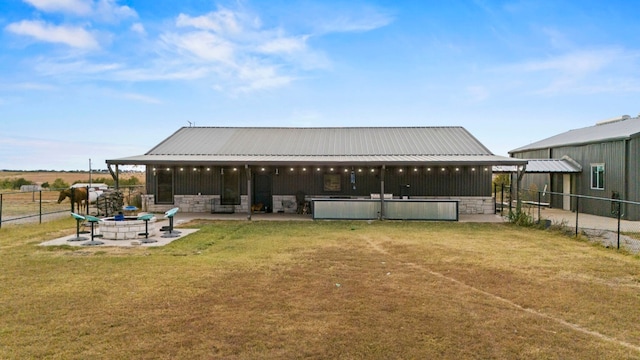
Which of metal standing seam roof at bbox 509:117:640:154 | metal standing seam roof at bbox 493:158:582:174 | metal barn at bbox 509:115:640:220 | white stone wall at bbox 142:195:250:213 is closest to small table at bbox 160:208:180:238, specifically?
white stone wall at bbox 142:195:250:213

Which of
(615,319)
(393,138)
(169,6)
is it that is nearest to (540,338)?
(615,319)

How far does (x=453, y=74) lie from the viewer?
73.0 feet

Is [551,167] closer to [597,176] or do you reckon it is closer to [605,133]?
[597,176]

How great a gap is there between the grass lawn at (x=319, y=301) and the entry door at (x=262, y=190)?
7465 millimetres

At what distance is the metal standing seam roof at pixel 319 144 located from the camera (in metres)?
16.8

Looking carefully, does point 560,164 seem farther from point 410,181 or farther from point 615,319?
point 615,319

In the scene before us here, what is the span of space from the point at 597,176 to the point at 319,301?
58.7ft

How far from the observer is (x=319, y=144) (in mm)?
18578

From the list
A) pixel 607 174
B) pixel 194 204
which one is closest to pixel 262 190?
pixel 194 204

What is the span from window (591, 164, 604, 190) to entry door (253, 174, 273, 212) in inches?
627

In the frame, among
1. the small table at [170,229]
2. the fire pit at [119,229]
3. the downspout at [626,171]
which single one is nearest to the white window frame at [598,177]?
the downspout at [626,171]

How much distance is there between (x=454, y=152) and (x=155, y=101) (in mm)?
21055

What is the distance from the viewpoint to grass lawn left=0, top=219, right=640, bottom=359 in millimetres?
3807

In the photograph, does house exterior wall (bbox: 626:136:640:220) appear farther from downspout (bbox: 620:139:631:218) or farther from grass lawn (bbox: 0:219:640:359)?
grass lawn (bbox: 0:219:640:359)
